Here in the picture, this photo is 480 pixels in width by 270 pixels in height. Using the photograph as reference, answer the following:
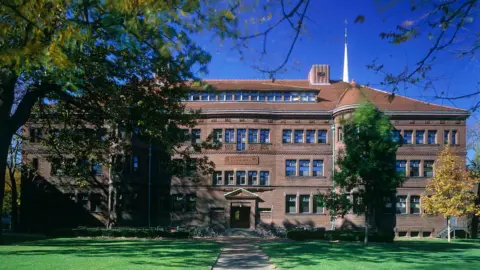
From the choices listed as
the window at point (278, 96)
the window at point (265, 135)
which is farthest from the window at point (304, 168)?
the window at point (278, 96)

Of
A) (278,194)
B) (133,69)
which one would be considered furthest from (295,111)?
(133,69)

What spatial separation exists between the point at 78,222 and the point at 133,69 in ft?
89.7

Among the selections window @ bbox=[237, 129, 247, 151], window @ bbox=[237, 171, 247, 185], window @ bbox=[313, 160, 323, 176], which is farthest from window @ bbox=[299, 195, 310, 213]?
window @ bbox=[237, 129, 247, 151]

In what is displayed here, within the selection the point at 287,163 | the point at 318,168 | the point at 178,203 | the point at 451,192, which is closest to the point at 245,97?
the point at 287,163

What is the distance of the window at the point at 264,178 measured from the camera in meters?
41.0

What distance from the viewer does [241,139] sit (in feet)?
135

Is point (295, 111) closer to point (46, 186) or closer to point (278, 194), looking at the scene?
point (278, 194)

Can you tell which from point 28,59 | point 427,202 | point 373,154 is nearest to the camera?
point 28,59

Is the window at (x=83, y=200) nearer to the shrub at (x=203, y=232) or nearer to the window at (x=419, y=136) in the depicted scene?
the shrub at (x=203, y=232)

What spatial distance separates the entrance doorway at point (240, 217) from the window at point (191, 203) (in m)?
3.53

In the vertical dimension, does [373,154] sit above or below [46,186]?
above

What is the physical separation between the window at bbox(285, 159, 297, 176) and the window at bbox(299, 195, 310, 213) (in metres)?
2.32

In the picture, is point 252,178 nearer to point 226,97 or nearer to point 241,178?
point 241,178

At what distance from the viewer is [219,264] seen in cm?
1669
